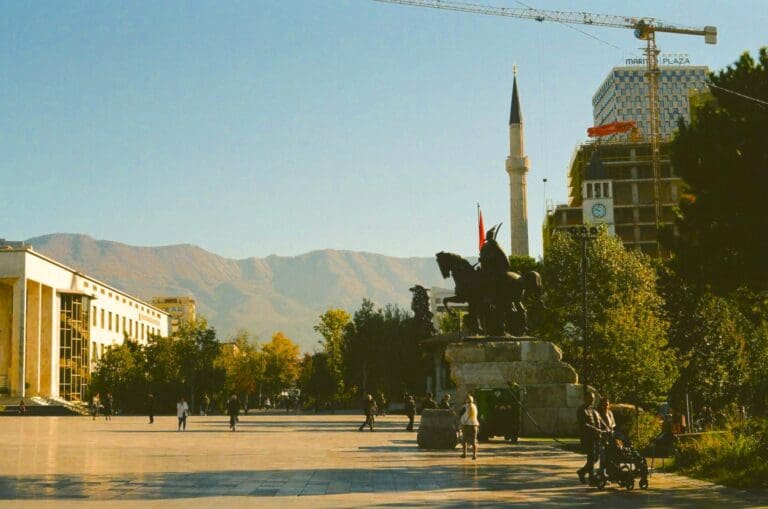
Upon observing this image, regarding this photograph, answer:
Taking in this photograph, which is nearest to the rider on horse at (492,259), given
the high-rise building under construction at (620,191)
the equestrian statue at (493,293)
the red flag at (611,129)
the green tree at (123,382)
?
the equestrian statue at (493,293)

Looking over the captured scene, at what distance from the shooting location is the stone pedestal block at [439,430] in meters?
A: 27.6

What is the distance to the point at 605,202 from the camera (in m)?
118

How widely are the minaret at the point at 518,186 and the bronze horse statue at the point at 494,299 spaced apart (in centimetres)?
7658

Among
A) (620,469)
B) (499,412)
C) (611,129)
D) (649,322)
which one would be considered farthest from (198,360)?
(611,129)

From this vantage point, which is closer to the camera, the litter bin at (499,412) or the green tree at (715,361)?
the litter bin at (499,412)

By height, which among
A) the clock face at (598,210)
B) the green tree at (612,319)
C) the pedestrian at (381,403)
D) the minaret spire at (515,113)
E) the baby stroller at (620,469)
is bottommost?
the pedestrian at (381,403)

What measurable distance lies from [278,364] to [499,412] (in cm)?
8481

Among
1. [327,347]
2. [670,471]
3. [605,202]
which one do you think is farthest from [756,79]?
[605,202]

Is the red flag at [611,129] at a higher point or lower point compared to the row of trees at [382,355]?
higher

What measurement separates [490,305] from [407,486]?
56.5 ft

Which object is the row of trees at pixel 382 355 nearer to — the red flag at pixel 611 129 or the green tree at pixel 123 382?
the green tree at pixel 123 382

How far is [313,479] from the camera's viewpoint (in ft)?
59.5

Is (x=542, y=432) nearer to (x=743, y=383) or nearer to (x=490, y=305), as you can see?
(x=490, y=305)

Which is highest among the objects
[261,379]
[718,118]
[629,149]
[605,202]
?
[629,149]
